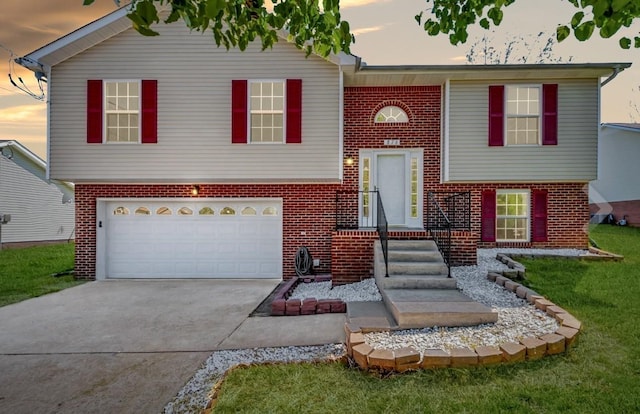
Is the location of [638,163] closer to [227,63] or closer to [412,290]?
[412,290]

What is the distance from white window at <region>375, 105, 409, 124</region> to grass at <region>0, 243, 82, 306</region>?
911cm

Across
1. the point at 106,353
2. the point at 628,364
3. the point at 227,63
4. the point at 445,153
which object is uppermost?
the point at 227,63

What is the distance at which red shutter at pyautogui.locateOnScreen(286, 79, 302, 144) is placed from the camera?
8.99 metres

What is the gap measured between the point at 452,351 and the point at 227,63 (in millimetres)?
8277

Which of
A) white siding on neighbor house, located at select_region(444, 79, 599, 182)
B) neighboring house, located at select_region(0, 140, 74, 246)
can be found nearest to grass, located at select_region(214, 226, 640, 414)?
white siding on neighbor house, located at select_region(444, 79, 599, 182)

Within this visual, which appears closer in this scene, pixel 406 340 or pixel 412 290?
pixel 406 340

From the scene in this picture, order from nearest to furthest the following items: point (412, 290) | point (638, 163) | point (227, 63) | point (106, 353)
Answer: point (106, 353) → point (412, 290) → point (227, 63) → point (638, 163)

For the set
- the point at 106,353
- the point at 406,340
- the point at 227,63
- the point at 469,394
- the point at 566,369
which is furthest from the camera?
the point at 227,63

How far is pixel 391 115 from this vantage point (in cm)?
1002

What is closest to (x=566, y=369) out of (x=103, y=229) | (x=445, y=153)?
(x=445, y=153)

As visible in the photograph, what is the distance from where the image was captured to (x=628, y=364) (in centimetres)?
378

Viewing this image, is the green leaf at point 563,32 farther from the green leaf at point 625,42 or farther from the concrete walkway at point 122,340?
the concrete walkway at point 122,340

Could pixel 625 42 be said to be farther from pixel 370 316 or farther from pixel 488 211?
pixel 488 211

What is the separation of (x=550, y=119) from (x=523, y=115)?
0.67 meters
